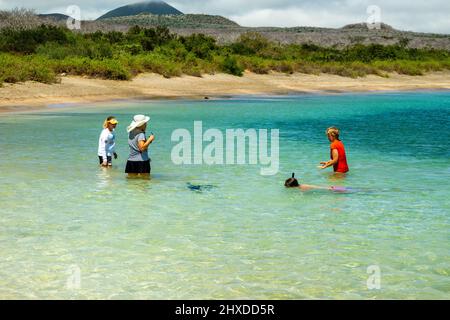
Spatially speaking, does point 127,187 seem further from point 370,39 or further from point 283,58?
point 370,39

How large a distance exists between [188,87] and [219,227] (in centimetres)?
3406

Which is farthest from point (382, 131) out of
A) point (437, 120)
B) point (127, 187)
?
point (127, 187)

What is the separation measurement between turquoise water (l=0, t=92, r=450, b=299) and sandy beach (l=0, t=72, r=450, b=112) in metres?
13.4

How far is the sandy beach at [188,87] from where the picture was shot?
34.0m

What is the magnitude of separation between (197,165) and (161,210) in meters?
5.57

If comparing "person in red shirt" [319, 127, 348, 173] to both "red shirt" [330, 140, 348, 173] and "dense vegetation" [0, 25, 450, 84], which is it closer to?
"red shirt" [330, 140, 348, 173]

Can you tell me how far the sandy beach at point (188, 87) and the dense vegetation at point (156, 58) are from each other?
2.64 ft

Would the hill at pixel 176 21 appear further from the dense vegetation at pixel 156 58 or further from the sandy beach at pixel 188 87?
the sandy beach at pixel 188 87

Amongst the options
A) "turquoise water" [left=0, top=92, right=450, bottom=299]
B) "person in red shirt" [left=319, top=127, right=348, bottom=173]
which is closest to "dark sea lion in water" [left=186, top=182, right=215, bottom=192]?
"turquoise water" [left=0, top=92, right=450, bottom=299]

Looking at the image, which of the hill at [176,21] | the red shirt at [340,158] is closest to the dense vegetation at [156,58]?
the red shirt at [340,158]

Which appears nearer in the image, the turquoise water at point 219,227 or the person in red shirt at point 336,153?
the turquoise water at point 219,227

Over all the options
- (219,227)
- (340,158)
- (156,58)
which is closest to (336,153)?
(340,158)
